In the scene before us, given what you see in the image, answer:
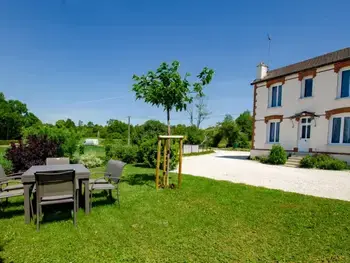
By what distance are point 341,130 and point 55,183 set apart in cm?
1395

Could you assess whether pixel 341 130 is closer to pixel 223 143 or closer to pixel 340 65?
pixel 340 65

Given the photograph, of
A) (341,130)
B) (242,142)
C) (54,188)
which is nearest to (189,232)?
(54,188)

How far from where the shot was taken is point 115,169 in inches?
208

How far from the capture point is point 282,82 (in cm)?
1468

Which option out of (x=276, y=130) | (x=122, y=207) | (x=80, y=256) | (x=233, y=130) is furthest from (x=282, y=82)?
(x=233, y=130)

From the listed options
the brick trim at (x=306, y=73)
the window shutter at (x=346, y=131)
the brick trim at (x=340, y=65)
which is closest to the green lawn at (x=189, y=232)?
the window shutter at (x=346, y=131)

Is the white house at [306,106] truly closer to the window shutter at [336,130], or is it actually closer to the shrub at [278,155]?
the window shutter at [336,130]

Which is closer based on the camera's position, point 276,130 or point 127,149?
point 127,149

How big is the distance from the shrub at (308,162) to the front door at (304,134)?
4.84ft

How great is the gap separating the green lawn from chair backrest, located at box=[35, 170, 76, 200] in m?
0.59

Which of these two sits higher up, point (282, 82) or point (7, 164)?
point (282, 82)

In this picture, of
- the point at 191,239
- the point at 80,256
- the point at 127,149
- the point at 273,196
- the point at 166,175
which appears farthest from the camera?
the point at 127,149

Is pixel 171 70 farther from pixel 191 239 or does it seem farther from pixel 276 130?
pixel 276 130

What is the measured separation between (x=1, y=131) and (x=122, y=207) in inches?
2478
